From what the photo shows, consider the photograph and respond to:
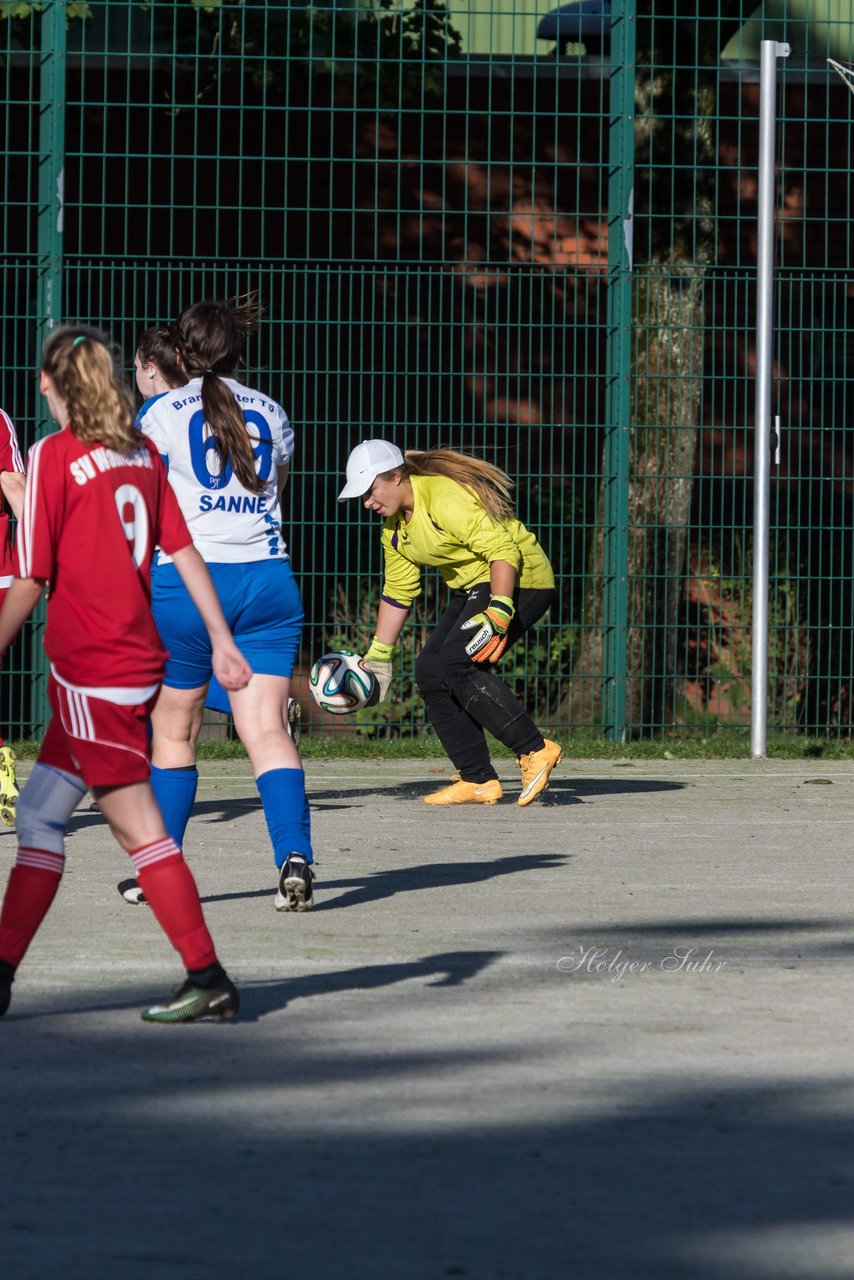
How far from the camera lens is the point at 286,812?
6.29 m

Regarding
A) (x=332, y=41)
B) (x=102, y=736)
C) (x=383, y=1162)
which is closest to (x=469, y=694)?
(x=102, y=736)

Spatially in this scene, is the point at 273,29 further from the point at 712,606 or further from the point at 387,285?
Answer: the point at 712,606

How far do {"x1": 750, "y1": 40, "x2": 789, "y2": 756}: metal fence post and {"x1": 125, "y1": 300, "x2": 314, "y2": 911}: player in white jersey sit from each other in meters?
5.91

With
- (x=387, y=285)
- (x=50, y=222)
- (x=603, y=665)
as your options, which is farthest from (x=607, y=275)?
(x=50, y=222)

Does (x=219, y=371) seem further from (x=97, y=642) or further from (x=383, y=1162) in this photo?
(x=383, y=1162)

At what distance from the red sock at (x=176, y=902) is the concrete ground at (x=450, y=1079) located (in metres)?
0.22

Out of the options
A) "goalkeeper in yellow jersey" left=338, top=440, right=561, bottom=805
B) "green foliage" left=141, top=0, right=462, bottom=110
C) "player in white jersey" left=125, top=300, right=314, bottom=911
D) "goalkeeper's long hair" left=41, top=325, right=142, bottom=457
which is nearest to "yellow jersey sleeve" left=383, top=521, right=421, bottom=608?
"goalkeeper in yellow jersey" left=338, top=440, right=561, bottom=805

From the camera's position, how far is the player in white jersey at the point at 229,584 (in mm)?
6340

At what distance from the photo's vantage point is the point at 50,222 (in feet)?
40.0

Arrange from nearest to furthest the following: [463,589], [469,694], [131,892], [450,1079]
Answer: [450,1079], [131,892], [469,694], [463,589]

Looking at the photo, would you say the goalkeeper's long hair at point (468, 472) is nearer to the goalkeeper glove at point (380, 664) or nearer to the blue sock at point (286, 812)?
the goalkeeper glove at point (380, 664)

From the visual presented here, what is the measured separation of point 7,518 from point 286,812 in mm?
2722

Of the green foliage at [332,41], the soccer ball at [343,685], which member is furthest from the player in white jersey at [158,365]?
the green foliage at [332,41]

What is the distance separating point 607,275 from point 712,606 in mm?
2001
